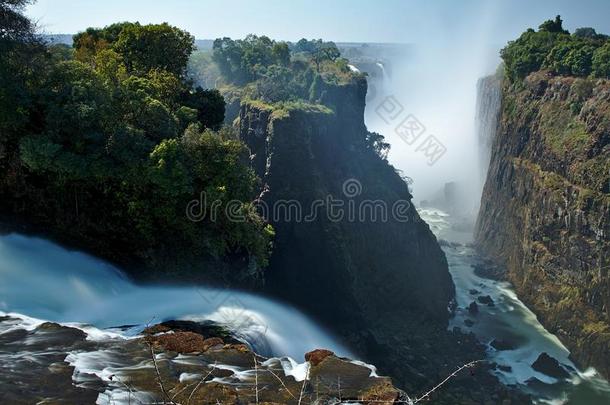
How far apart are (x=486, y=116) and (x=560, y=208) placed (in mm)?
32634

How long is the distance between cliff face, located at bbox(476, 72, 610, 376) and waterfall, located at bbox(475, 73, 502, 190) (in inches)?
433

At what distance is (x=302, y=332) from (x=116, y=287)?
429 inches

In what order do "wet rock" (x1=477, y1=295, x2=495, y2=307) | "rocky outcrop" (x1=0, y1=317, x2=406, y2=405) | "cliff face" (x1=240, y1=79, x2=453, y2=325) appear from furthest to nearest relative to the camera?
"wet rock" (x1=477, y1=295, x2=495, y2=307)
"cliff face" (x1=240, y1=79, x2=453, y2=325)
"rocky outcrop" (x1=0, y1=317, x2=406, y2=405)

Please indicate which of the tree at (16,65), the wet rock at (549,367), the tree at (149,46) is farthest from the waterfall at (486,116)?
the tree at (16,65)

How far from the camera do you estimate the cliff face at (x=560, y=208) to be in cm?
3956

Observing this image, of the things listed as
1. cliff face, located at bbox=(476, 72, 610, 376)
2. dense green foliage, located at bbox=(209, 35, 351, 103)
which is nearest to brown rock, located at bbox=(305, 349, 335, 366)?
cliff face, located at bbox=(476, 72, 610, 376)

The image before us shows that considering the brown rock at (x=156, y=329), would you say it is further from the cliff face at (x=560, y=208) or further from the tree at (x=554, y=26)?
the tree at (x=554, y=26)

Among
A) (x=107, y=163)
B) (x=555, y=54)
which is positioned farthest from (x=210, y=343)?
(x=555, y=54)

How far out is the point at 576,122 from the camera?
4541 cm

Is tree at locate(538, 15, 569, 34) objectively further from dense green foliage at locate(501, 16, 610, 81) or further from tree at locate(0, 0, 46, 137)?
tree at locate(0, 0, 46, 137)

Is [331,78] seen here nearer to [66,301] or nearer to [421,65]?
[66,301]

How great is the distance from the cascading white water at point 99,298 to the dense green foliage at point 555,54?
41.9 m

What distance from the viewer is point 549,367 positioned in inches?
1443

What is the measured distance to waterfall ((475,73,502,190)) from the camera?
68.9 meters
